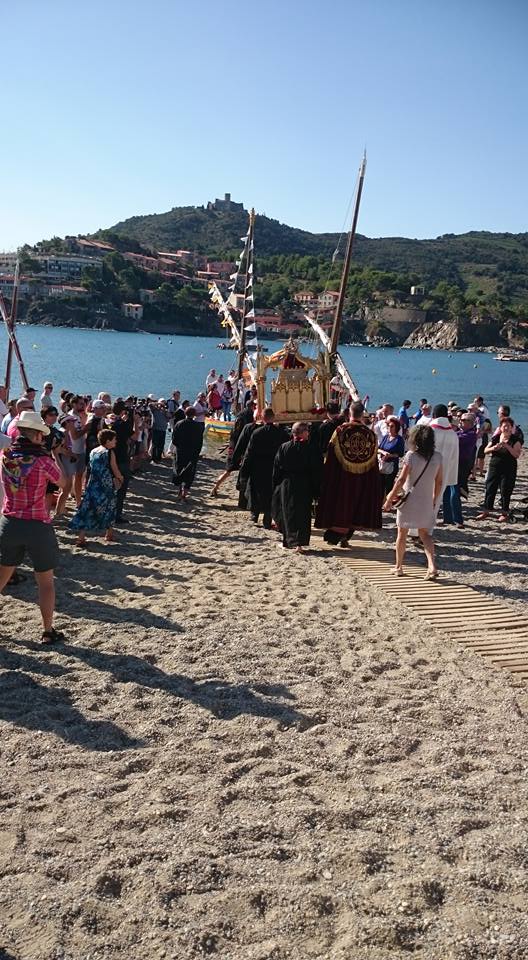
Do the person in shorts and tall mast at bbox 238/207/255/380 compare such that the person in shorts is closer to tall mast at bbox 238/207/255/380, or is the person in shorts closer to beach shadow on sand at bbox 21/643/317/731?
beach shadow on sand at bbox 21/643/317/731

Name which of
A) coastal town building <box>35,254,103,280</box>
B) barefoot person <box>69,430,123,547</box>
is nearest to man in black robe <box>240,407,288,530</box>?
barefoot person <box>69,430,123,547</box>

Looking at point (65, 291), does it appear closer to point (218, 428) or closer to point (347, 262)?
point (218, 428)

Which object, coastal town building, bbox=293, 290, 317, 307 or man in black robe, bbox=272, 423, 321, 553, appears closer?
man in black robe, bbox=272, 423, 321, 553

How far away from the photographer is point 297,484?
9648 millimetres

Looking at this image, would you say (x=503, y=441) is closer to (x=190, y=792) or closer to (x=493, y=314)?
(x=190, y=792)

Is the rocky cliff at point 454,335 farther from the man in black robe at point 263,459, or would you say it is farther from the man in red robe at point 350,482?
the man in red robe at point 350,482

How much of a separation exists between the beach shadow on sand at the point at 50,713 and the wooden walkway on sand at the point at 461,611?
3.05 meters

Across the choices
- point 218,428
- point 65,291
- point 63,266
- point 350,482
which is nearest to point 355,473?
point 350,482

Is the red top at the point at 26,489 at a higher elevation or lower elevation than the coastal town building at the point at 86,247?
lower

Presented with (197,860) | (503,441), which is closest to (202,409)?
(503,441)

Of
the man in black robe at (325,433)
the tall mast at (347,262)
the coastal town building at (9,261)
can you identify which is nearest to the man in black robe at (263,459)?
the man in black robe at (325,433)

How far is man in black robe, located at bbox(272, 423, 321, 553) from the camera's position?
9.59m

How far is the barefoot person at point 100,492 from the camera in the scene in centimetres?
884

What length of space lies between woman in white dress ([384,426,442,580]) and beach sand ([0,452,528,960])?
129cm
